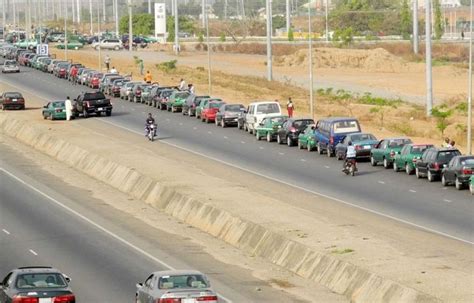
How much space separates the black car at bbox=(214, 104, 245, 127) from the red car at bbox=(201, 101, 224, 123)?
7.08 feet

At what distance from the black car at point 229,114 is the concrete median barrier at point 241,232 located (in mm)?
10086

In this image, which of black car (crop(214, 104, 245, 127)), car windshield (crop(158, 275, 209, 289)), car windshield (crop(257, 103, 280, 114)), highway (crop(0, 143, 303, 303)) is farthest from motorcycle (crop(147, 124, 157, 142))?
car windshield (crop(158, 275, 209, 289))

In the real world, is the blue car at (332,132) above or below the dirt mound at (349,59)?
below

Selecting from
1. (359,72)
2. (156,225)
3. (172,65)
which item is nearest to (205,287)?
(156,225)

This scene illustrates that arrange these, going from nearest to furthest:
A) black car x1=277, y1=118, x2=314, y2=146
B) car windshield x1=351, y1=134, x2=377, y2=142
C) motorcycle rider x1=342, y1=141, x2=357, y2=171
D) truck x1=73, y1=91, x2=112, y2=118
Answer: motorcycle rider x1=342, y1=141, x2=357, y2=171, car windshield x1=351, y1=134, x2=377, y2=142, black car x1=277, y1=118, x2=314, y2=146, truck x1=73, y1=91, x2=112, y2=118

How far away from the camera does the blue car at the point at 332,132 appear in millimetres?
66688

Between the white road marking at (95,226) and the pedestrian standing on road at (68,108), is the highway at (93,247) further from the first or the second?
the pedestrian standing on road at (68,108)

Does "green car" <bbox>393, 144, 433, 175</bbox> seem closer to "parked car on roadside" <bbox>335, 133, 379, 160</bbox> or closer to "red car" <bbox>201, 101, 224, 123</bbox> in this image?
"parked car on roadside" <bbox>335, 133, 379, 160</bbox>

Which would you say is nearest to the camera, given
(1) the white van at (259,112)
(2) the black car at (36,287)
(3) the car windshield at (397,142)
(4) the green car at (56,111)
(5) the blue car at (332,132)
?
(2) the black car at (36,287)

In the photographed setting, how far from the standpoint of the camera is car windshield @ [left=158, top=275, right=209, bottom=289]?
31.1 m

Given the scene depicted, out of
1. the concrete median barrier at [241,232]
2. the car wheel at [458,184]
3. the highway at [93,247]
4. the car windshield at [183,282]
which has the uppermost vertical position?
the car windshield at [183,282]

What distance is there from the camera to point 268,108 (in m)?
78.3

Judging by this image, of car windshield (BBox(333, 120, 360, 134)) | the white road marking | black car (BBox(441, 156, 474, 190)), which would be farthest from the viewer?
car windshield (BBox(333, 120, 360, 134))

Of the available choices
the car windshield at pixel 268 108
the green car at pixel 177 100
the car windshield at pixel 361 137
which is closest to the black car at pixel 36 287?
the car windshield at pixel 361 137
